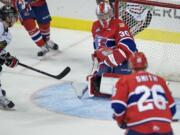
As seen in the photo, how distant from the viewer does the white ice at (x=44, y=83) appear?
4801 mm

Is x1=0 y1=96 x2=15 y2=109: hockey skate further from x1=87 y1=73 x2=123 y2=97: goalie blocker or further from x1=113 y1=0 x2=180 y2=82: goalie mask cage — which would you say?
x1=113 y1=0 x2=180 y2=82: goalie mask cage

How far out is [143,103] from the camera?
11.1 feet

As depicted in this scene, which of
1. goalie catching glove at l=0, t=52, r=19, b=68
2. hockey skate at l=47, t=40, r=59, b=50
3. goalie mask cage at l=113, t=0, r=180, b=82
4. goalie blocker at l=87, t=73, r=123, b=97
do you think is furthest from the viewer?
hockey skate at l=47, t=40, r=59, b=50

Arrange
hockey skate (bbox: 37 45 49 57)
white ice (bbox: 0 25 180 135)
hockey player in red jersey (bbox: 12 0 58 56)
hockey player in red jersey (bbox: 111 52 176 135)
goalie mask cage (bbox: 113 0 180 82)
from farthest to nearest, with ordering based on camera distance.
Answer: hockey skate (bbox: 37 45 49 57) < hockey player in red jersey (bbox: 12 0 58 56) < goalie mask cage (bbox: 113 0 180 82) < white ice (bbox: 0 25 180 135) < hockey player in red jersey (bbox: 111 52 176 135)

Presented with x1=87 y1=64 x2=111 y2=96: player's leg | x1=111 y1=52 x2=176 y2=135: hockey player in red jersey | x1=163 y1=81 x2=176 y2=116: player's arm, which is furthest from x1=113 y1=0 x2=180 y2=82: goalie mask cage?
x1=111 y1=52 x2=176 y2=135: hockey player in red jersey

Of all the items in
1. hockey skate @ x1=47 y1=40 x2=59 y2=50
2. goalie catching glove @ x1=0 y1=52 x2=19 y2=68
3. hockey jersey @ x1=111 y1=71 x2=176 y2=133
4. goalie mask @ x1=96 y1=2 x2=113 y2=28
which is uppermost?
hockey jersey @ x1=111 y1=71 x2=176 y2=133

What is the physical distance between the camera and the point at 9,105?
525 centimetres

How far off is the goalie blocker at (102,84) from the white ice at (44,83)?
498 millimetres

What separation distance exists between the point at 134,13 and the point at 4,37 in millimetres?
1740

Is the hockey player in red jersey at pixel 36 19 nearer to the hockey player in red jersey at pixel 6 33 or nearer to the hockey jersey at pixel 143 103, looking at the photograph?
the hockey player in red jersey at pixel 6 33

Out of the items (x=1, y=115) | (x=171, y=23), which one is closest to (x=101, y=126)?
(x=1, y=115)

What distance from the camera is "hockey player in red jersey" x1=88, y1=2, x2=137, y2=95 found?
5.35m

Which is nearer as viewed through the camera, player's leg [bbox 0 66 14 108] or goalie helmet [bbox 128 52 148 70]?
goalie helmet [bbox 128 52 148 70]

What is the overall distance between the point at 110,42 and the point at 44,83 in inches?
35.7
